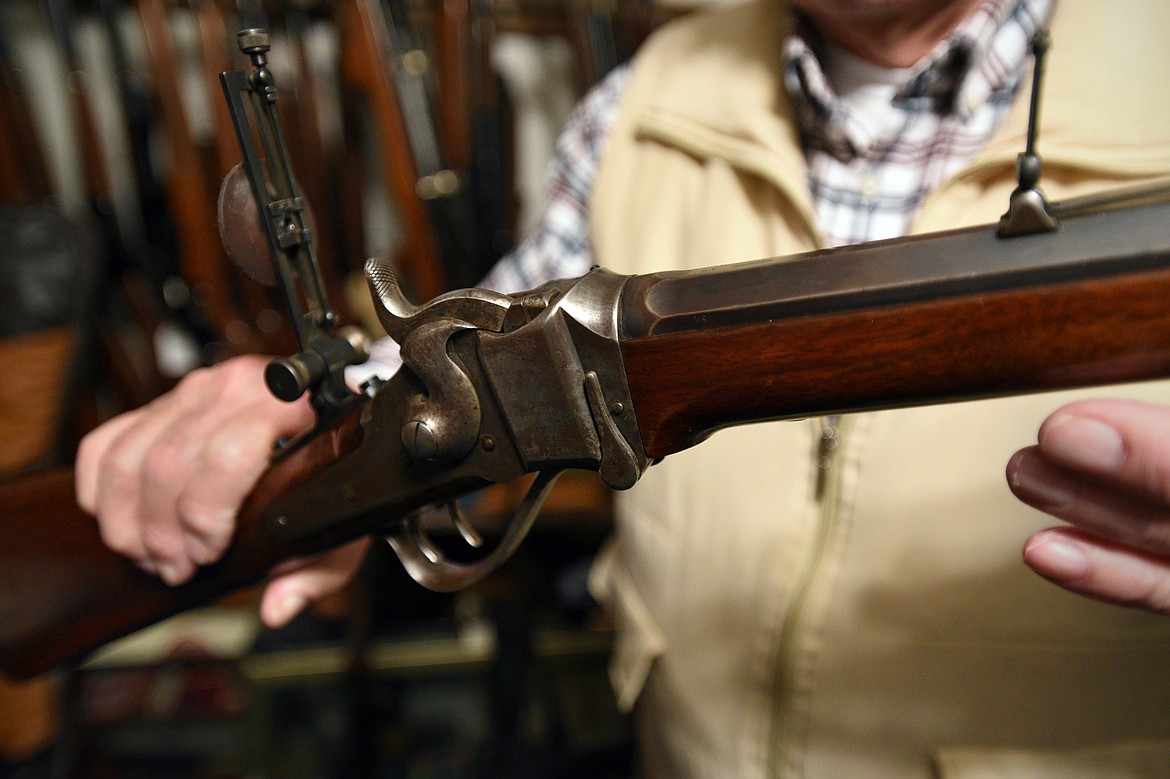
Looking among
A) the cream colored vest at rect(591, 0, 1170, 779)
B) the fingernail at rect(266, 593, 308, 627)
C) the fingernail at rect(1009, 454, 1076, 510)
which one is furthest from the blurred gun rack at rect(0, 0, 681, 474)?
the fingernail at rect(1009, 454, 1076, 510)

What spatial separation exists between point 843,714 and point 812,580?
0.15m

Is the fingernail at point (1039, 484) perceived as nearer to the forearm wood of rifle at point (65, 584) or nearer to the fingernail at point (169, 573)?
the forearm wood of rifle at point (65, 584)

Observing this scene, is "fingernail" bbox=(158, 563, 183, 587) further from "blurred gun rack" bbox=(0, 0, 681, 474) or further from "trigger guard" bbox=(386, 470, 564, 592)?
"blurred gun rack" bbox=(0, 0, 681, 474)

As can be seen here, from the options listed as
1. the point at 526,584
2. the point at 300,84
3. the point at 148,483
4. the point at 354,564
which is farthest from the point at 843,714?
the point at 300,84

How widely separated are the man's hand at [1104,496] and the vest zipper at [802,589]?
223 mm

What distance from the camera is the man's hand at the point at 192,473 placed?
723 millimetres

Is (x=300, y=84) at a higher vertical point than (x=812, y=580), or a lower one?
higher

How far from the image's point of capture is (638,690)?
930 millimetres

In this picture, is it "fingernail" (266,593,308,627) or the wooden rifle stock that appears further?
"fingernail" (266,593,308,627)

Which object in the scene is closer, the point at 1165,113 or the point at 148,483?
the point at 1165,113

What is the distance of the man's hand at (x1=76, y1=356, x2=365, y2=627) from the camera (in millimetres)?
723

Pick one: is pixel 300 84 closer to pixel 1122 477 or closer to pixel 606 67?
pixel 606 67

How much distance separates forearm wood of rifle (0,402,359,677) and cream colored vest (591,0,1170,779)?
1.68 feet

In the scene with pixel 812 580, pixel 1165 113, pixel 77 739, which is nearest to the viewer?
pixel 1165 113
